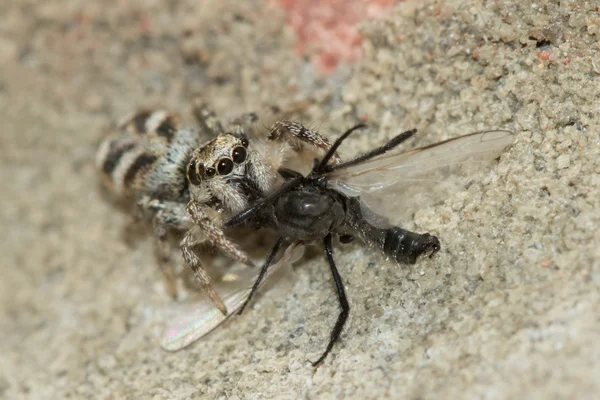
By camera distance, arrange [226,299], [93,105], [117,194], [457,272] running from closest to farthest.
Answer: [457,272] → [226,299] → [117,194] → [93,105]

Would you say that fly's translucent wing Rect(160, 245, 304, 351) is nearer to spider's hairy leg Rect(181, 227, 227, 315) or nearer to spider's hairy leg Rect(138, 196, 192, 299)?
spider's hairy leg Rect(181, 227, 227, 315)

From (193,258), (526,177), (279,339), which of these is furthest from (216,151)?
(526,177)

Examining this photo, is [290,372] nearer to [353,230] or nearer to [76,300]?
[353,230]

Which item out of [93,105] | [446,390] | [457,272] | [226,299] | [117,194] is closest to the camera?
[446,390]

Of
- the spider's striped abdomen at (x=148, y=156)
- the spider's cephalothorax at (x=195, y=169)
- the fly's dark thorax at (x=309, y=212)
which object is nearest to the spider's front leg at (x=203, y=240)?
the spider's cephalothorax at (x=195, y=169)

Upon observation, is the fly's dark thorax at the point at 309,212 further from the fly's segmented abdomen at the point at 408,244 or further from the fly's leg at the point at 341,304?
the fly's segmented abdomen at the point at 408,244

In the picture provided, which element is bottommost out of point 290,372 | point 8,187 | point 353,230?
point 290,372

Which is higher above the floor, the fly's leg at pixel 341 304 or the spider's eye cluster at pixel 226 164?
the spider's eye cluster at pixel 226 164
